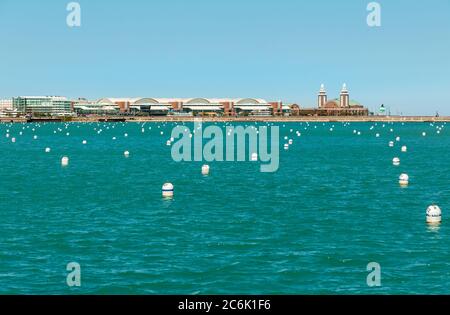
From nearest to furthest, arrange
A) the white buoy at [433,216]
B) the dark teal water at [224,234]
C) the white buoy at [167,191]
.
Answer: the dark teal water at [224,234] < the white buoy at [433,216] < the white buoy at [167,191]

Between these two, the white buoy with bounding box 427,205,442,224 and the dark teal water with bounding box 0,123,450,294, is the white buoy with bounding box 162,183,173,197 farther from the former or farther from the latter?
the white buoy with bounding box 427,205,442,224

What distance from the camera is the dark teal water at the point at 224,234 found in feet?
97.8

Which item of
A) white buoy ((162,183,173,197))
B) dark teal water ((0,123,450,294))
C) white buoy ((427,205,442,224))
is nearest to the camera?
dark teal water ((0,123,450,294))

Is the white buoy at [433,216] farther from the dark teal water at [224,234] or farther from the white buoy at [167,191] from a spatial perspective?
the white buoy at [167,191]

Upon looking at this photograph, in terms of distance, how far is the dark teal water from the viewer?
29797mm

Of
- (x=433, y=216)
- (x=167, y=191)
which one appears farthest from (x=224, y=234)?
(x=167, y=191)

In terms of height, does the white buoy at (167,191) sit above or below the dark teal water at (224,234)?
above

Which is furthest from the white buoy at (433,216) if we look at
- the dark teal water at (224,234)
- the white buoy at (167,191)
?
the white buoy at (167,191)

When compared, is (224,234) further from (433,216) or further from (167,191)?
(167,191)

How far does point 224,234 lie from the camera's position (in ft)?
132

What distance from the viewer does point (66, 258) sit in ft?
112

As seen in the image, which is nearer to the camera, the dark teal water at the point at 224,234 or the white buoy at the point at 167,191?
the dark teal water at the point at 224,234

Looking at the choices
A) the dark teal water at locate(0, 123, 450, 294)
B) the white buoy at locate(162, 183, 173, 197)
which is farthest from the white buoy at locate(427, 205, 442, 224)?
the white buoy at locate(162, 183, 173, 197)
